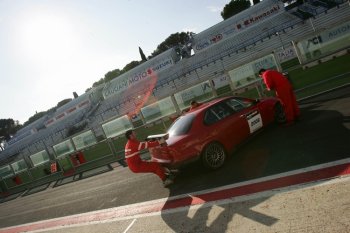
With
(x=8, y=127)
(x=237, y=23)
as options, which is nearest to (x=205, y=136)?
(x=237, y=23)

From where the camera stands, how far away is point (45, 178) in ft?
65.2

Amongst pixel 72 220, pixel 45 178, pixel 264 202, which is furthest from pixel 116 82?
pixel 264 202

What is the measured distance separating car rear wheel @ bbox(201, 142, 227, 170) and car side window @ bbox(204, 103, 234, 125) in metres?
0.58

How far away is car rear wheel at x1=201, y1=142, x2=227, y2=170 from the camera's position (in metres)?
7.15

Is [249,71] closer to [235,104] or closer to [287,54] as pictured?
[235,104]

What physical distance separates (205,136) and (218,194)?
58.4 inches

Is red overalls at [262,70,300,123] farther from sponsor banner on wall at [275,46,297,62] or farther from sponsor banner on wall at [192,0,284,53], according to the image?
sponsor banner on wall at [192,0,284,53]

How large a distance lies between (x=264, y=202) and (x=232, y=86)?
8473mm

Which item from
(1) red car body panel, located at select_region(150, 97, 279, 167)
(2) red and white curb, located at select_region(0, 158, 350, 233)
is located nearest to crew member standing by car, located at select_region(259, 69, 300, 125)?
(1) red car body panel, located at select_region(150, 97, 279, 167)

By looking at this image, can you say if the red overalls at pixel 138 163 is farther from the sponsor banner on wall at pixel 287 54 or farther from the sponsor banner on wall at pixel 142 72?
the sponsor banner on wall at pixel 142 72

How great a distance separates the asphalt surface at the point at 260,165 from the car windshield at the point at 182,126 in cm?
87

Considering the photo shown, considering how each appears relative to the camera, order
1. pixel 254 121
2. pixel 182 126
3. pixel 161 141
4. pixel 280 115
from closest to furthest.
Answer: pixel 161 141 < pixel 182 126 < pixel 254 121 < pixel 280 115

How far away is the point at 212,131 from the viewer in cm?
725

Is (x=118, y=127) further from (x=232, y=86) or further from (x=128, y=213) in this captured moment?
(x=128, y=213)
